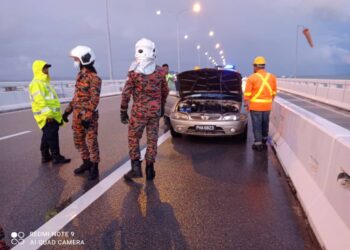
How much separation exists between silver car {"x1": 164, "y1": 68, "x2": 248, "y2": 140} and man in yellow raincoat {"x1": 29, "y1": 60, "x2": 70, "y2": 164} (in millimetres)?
2718

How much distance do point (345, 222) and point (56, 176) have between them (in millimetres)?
4079

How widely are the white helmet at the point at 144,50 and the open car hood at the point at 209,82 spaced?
2.61 meters

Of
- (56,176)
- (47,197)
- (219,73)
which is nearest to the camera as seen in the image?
(47,197)

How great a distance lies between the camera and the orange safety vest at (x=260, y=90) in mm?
5977

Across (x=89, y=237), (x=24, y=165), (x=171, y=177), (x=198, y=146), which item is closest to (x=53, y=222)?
(x=89, y=237)

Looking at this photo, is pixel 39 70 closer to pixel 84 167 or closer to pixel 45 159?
pixel 45 159

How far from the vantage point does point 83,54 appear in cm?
427

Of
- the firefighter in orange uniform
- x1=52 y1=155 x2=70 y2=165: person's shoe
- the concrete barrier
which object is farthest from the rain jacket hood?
the concrete barrier

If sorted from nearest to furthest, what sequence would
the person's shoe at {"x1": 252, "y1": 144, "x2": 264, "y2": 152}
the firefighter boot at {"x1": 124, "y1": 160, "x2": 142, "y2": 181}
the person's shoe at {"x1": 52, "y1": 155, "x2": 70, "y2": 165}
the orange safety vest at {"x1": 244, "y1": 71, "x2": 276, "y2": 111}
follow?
the firefighter boot at {"x1": 124, "y1": 160, "x2": 142, "y2": 181}
the person's shoe at {"x1": 52, "y1": 155, "x2": 70, "y2": 165}
the orange safety vest at {"x1": 244, "y1": 71, "x2": 276, "y2": 111}
the person's shoe at {"x1": 252, "y1": 144, "x2": 264, "y2": 152}

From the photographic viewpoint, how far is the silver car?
646cm

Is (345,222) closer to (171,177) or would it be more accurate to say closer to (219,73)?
(171,177)

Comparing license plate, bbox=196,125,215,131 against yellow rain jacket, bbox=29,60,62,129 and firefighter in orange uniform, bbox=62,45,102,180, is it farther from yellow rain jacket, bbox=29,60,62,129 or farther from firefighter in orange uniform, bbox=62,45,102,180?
yellow rain jacket, bbox=29,60,62,129

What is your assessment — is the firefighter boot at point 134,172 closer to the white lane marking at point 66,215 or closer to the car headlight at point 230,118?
the white lane marking at point 66,215

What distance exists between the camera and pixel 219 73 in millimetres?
6590
